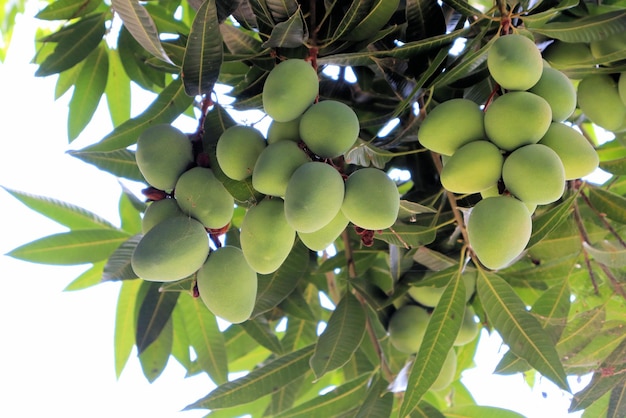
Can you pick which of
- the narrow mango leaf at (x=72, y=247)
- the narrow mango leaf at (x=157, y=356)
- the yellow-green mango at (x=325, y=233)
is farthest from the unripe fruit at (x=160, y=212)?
the narrow mango leaf at (x=72, y=247)

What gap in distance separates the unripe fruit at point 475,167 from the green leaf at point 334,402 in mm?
944

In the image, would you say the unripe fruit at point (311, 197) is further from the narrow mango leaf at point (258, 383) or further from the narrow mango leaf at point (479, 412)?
the narrow mango leaf at point (479, 412)

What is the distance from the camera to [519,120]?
3.61ft

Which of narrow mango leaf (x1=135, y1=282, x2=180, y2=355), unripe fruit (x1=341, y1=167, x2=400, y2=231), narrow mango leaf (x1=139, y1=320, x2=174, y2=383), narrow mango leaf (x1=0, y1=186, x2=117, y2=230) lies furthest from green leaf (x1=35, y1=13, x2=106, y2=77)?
unripe fruit (x1=341, y1=167, x2=400, y2=231)

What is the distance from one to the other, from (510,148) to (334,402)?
1032 millimetres

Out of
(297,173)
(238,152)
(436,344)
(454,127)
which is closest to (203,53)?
(238,152)

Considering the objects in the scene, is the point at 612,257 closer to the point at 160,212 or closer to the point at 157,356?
the point at 160,212

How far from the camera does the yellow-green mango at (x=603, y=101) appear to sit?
1.48 m

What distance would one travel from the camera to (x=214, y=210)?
119cm

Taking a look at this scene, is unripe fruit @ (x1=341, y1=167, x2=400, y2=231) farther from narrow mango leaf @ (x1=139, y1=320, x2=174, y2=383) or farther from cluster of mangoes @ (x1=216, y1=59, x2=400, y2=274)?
narrow mango leaf @ (x1=139, y1=320, x2=174, y2=383)

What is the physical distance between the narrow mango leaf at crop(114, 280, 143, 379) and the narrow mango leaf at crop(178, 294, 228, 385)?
1.02 feet

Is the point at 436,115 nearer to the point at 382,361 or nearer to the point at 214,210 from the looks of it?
the point at 214,210

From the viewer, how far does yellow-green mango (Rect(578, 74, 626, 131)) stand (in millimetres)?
1483

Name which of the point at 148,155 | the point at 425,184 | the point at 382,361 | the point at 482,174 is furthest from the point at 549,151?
the point at 382,361
